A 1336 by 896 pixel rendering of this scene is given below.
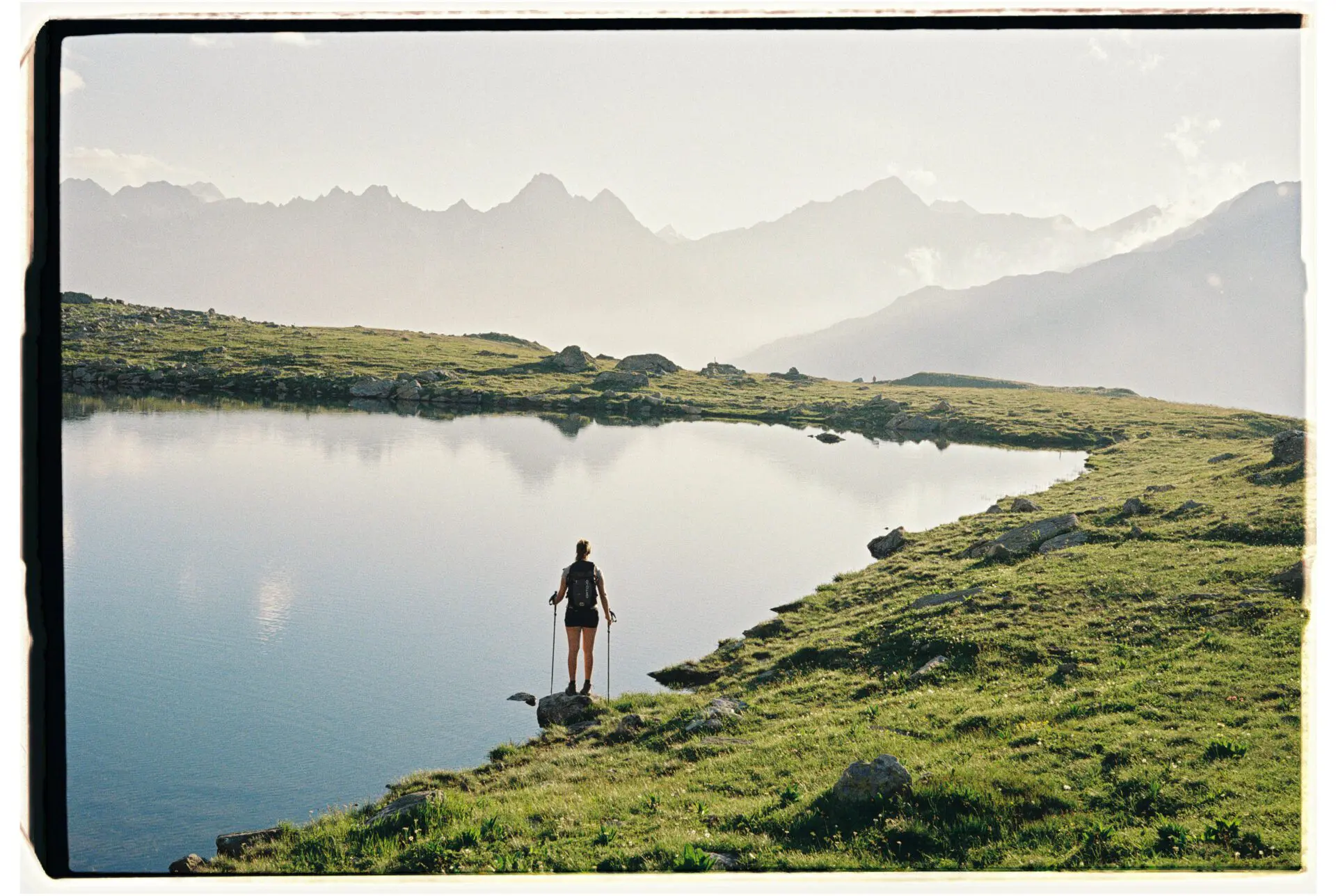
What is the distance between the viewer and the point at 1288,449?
3994cm

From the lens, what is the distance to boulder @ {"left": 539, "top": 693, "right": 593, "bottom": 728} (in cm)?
2202

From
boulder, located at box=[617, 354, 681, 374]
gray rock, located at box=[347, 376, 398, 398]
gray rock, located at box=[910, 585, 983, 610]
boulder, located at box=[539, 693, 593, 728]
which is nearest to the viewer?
boulder, located at box=[539, 693, 593, 728]

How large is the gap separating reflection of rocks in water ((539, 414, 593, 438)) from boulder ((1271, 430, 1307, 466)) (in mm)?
69411

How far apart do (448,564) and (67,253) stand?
27455mm

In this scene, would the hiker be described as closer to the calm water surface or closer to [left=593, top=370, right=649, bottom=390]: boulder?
the calm water surface

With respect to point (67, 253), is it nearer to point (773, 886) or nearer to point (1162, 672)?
point (773, 886)

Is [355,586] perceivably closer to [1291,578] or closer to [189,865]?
[189,865]

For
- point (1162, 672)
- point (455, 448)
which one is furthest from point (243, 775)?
point (455, 448)

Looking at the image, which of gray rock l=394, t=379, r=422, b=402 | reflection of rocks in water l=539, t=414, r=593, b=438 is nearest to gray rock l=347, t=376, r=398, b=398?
gray rock l=394, t=379, r=422, b=402

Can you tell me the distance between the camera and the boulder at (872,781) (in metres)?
14.0

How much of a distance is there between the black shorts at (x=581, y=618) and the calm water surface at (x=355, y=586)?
9.27 ft

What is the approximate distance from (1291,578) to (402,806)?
2357 centimetres

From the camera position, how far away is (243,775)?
61.1 ft

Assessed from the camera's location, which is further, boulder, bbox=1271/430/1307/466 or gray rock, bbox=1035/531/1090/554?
boulder, bbox=1271/430/1307/466
